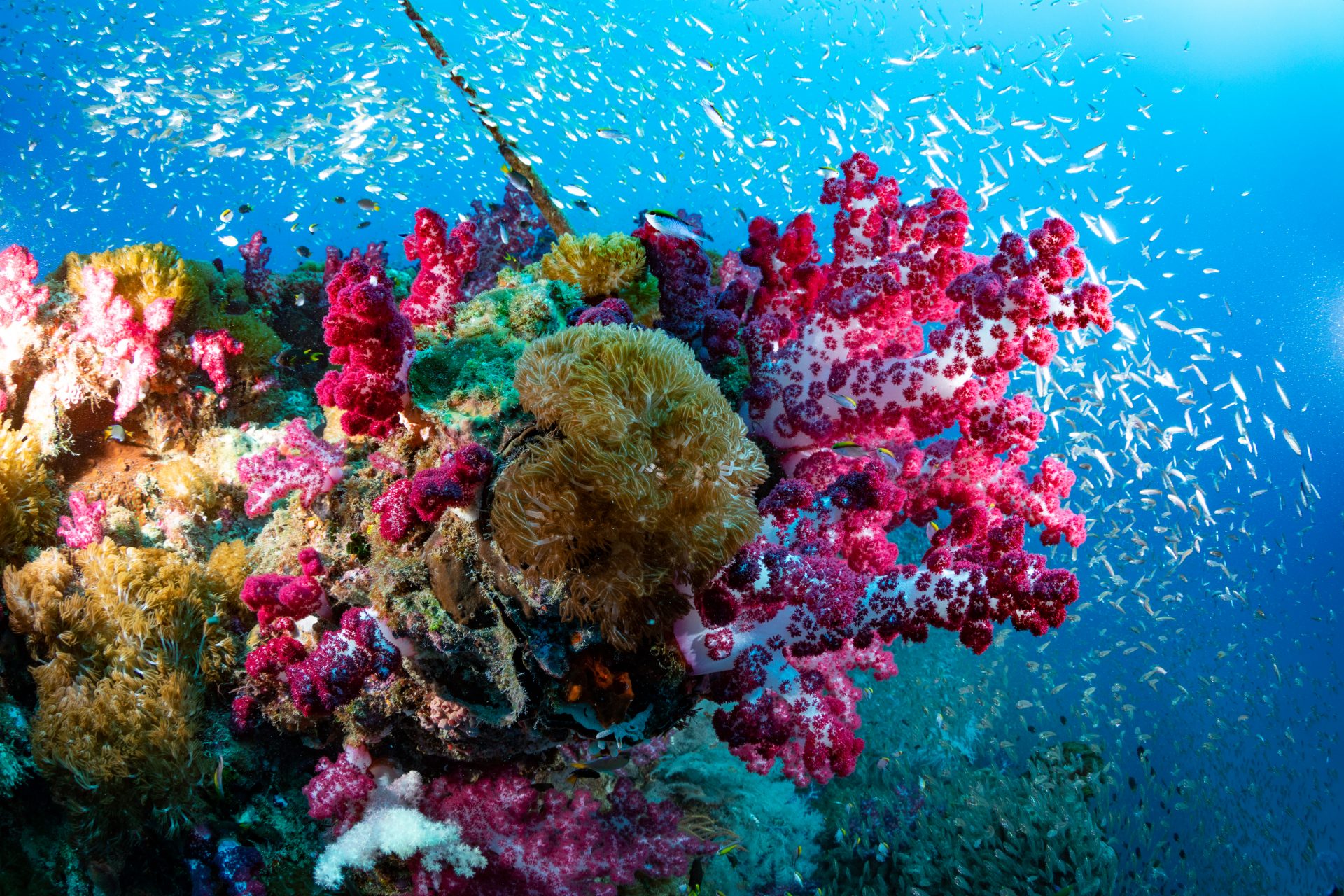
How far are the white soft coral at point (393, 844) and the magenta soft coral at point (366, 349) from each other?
1927 mm

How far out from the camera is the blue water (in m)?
12.4

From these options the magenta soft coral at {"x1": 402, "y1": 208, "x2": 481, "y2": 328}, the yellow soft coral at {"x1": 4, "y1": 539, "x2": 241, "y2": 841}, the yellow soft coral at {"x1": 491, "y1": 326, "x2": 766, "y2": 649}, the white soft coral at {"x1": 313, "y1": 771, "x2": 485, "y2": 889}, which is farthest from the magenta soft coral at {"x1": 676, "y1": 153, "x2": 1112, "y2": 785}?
the yellow soft coral at {"x1": 4, "y1": 539, "x2": 241, "y2": 841}

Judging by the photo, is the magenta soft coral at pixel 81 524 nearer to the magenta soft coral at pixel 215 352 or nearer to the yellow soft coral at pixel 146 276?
the magenta soft coral at pixel 215 352

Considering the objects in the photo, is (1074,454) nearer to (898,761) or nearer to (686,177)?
(898,761)

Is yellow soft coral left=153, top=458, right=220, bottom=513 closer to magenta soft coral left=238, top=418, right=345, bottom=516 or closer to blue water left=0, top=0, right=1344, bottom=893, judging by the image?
magenta soft coral left=238, top=418, right=345, bottom=516

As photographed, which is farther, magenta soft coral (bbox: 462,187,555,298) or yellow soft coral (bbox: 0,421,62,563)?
magenta soft coral (bbox: 462,187,555,298)

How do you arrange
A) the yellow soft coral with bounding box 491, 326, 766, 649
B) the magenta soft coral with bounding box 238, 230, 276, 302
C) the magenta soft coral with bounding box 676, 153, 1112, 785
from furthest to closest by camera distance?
the magenta soft coral with bounding box 238, 230, 276, 302
the magenta soft coral with bounding box 676, 153, 1112, 785
the yellow soft coral with bounding box 491, 326, 766, 649

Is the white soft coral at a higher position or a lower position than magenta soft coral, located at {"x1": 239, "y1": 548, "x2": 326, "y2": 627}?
lower

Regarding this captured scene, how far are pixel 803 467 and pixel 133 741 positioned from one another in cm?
384

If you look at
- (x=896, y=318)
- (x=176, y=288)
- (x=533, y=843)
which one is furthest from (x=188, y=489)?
(x=896, y=318)

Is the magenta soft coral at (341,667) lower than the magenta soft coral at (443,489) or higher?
lower

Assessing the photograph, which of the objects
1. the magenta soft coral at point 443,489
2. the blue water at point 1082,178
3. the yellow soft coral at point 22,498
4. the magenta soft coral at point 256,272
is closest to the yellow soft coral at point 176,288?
the magenta soft coral at point 256,272

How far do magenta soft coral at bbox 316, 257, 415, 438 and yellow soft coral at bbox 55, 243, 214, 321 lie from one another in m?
3.03

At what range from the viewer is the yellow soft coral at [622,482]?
247 cm
